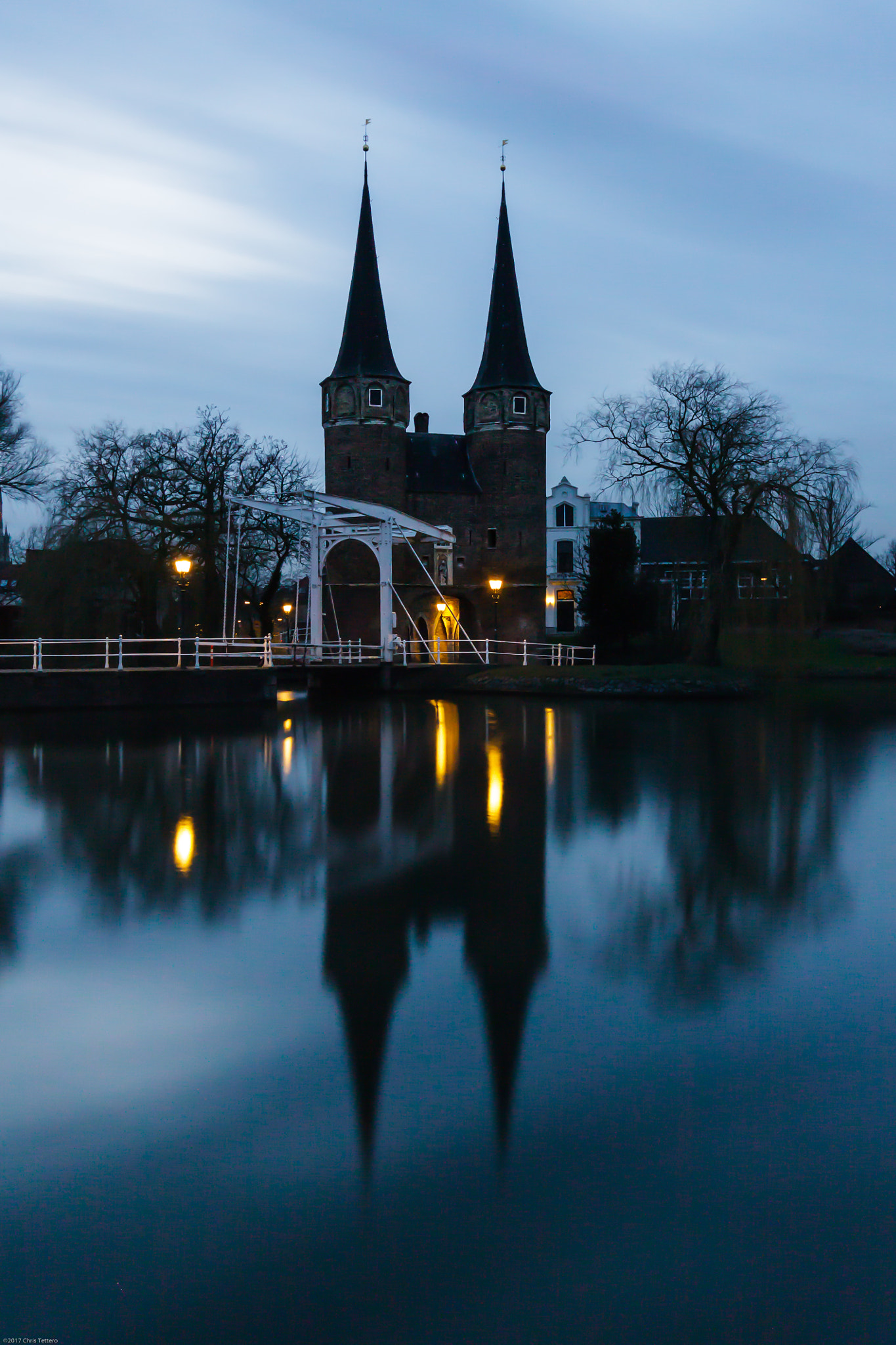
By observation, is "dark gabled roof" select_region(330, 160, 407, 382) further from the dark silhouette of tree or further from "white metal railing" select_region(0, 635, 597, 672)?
"white metal railing" select_region(0, 635, 597, 672)

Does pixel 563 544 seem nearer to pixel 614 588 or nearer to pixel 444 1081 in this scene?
pixel 614 588

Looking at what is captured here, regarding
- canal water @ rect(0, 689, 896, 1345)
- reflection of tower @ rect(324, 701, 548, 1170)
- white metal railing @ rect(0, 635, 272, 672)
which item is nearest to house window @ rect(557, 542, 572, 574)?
white metal railing @ rect(0, 635, 272, 672)

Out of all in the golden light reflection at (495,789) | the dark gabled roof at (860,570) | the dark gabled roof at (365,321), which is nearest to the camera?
the golden light reflection at (495,789)

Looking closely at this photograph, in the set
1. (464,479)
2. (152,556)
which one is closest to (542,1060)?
(152,556)

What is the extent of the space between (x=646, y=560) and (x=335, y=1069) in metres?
57.7

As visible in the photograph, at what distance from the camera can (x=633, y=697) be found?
2794 cm

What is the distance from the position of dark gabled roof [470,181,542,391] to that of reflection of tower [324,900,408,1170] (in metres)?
46.7

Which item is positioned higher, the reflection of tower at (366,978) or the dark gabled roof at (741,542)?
the dark gabled roof at (741,542)

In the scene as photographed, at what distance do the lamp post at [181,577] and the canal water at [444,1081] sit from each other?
48.2ft

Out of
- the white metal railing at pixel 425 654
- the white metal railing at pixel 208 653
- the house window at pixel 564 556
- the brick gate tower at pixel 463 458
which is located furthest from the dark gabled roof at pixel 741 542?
the house window at pixel 564 556

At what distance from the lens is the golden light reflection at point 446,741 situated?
12656 millimetres

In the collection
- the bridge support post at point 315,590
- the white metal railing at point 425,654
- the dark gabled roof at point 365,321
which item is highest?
the dark gabled roof at point 365,321

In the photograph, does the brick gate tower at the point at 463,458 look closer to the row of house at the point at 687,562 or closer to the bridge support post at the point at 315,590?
the row of house at the point at 687,562

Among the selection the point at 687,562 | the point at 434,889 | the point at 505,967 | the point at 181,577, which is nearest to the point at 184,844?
the point at 434,889
